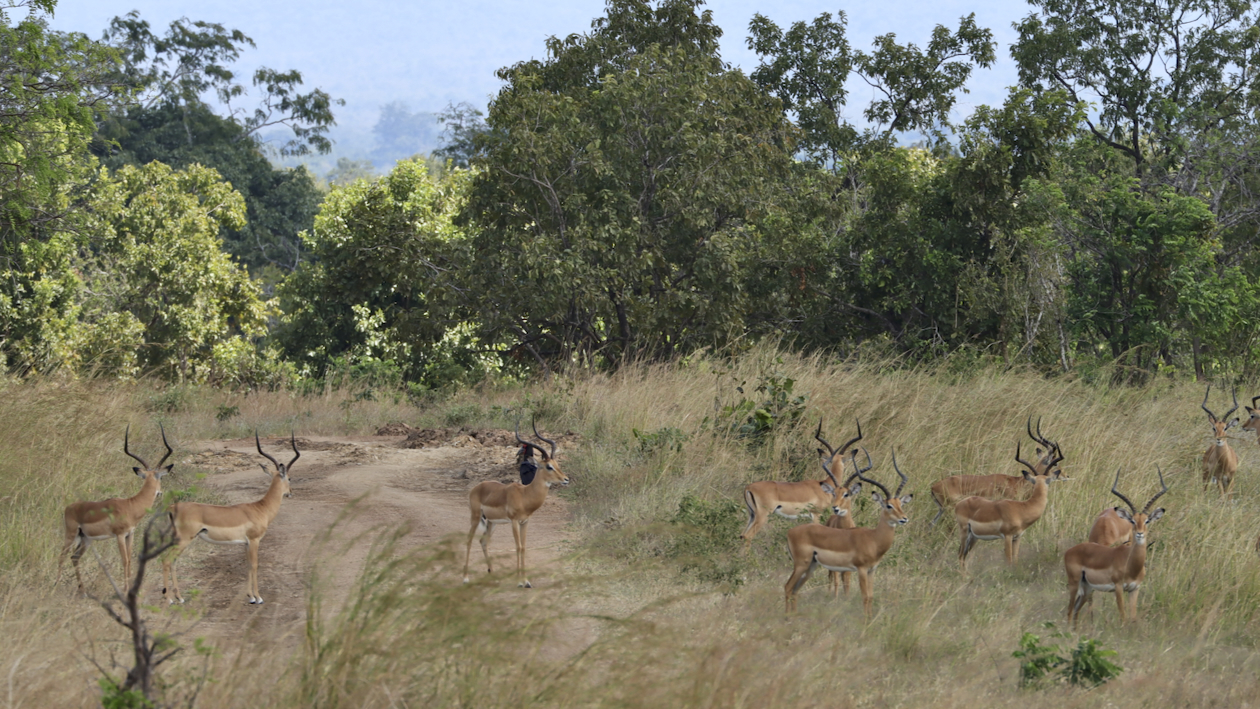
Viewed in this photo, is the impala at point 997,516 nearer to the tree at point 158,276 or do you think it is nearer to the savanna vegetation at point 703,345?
the savanna vegetation at point 703,345

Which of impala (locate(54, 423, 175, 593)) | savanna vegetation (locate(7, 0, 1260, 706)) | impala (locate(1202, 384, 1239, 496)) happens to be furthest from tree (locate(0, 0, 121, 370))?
impala (locate(1202, 384, 1239, 496))

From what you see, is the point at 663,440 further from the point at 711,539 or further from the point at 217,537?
the point at 217,537

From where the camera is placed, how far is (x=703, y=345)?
1877 cm

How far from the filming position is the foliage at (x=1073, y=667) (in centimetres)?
554

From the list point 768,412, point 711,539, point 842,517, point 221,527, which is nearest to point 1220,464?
point 768,412

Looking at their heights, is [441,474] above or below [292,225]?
below

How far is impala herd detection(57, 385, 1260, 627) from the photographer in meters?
6.39

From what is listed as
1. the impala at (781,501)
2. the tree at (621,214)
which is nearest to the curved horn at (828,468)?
the impala at (781,501)

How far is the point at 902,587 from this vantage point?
7305 mm

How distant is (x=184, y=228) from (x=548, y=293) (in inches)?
580

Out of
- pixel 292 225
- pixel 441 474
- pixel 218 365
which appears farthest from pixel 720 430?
pixel 292 225

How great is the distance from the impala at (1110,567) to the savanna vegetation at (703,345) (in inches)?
12.1

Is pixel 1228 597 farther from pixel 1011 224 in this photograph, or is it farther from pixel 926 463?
pixel 1011 224

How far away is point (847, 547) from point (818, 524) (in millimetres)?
467
